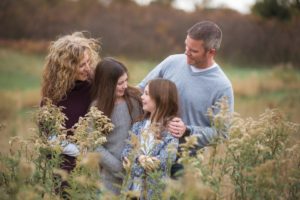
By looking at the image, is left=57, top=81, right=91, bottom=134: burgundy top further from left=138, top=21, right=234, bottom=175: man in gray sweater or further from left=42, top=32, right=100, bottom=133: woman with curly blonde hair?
left=138, top=21, right=234, bottom=175: man in gray sweater

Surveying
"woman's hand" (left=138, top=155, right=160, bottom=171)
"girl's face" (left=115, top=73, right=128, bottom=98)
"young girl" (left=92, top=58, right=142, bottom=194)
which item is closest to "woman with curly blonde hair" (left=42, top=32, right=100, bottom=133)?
"young girl" (left=92, top=58, right=142, bottom=194)

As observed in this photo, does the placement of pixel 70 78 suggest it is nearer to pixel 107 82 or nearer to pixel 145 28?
pixel 107 82

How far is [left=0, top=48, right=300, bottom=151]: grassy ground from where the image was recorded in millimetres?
15539

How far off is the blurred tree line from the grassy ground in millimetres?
2837

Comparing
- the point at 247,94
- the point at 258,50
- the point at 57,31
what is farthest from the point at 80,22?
the point at 247,94

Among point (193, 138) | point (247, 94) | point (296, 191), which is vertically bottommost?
point (296, 191)

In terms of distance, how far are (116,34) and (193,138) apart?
122ft

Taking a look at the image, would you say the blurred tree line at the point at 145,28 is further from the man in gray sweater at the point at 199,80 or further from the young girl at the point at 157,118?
the young girl at the point at 157,118

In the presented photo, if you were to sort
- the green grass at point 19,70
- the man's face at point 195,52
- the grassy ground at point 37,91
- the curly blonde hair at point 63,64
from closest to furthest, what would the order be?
the curly blonde hair at point 63,64, the man's face at point 195,52, the grassy ground at point 37,91, the green grass at point 19,70

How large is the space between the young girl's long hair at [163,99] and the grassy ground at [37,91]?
547 centimetres

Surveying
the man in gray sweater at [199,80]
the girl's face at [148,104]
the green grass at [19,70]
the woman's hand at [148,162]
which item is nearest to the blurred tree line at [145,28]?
the green grass at [19,70]

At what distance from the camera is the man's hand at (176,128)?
496 cm

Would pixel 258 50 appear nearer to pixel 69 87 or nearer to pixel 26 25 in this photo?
pixel 26 25

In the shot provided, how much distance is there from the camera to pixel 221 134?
4.23 meters
